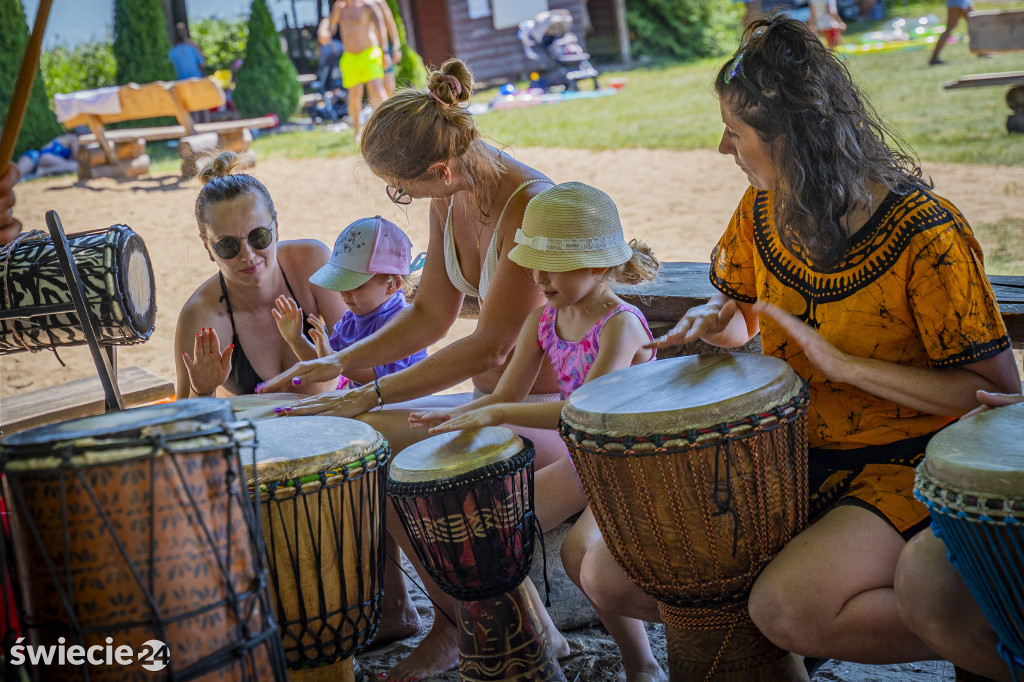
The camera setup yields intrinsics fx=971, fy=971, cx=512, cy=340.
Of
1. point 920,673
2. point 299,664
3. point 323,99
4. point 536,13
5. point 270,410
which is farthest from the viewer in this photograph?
point 536,13

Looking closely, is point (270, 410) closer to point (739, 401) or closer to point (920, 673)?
point (739, 401)

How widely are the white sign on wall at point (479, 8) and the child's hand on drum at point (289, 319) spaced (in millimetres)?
16538

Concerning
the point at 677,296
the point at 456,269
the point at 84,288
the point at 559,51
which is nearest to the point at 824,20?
the point at 559,51

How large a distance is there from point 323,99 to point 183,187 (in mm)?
5234

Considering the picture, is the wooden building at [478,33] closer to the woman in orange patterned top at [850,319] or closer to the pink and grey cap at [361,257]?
the pink and grey cap at [361,257]

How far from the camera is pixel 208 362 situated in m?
2.97

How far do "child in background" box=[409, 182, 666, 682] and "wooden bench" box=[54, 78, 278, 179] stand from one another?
9.79 metres

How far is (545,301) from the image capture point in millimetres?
2771

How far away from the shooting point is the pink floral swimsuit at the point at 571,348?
2.46 m

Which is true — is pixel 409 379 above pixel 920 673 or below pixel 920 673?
above

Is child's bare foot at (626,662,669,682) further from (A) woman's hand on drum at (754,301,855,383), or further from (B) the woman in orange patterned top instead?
(A) woman's hand on drum at (754,301,855,383)

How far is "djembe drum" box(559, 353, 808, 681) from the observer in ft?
6.01

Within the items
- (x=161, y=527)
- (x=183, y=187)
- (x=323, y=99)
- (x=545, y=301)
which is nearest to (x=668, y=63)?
(x=323, y=99)

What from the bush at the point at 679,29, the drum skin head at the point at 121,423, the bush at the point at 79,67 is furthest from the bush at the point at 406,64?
the drum skin head at the point at 121,423
